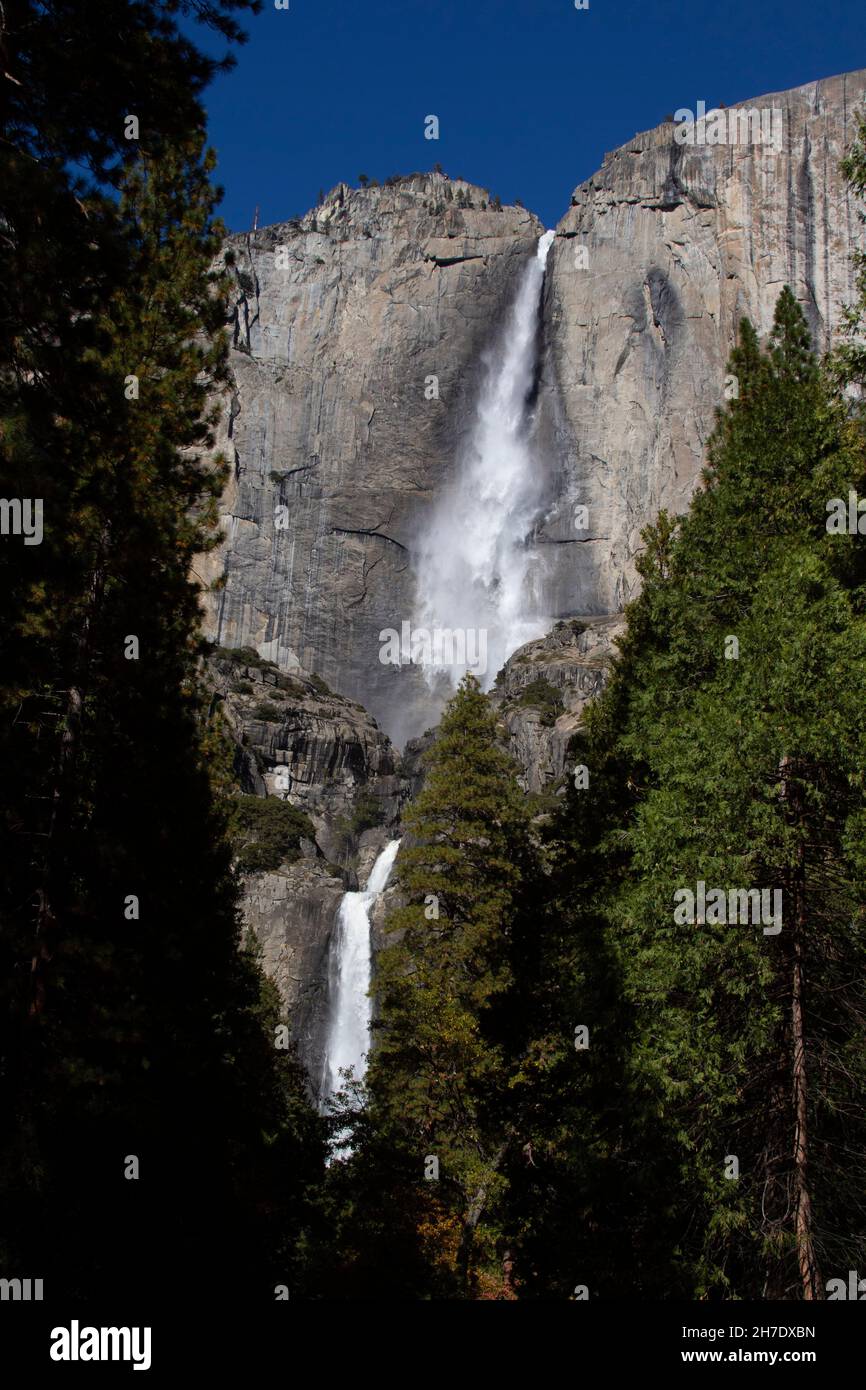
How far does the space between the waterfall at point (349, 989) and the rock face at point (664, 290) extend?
1389 inches

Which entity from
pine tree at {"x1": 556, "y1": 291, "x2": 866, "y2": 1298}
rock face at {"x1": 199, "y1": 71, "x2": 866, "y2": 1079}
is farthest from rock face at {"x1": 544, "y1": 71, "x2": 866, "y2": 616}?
pine tree at {"x1": 556, "y1": 291, "x2": 866, "y2": 1298}

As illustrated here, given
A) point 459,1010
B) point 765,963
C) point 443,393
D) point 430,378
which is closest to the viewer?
point 765,963

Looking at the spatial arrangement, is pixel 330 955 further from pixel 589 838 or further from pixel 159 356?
pixel 159 356

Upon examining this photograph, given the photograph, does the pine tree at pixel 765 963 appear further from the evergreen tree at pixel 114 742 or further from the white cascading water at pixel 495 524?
the white cascading water at pixel 495 524

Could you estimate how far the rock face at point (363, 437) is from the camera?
8138 cm

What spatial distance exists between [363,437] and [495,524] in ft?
40.9

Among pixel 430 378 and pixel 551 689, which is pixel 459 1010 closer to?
pixel 551 689

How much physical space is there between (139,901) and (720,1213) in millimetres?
6363

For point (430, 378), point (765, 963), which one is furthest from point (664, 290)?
point (765, 963)

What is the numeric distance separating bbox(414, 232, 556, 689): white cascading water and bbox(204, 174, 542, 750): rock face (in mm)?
1428

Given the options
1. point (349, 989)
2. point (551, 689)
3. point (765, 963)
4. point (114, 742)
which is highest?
point (551, 689)

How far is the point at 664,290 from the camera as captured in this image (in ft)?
244
